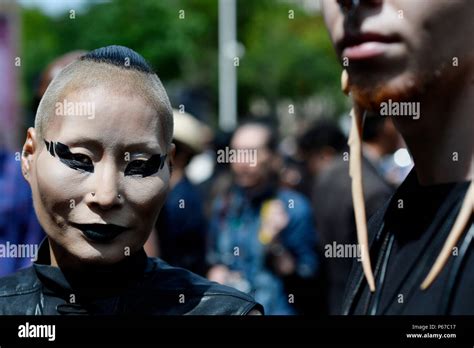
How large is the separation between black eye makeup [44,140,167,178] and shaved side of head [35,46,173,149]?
0.05 metres

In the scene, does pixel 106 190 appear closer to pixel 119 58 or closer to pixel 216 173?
pixel 119 58

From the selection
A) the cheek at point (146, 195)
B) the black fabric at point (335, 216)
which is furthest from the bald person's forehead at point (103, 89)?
the black fabric at point (335, 216)

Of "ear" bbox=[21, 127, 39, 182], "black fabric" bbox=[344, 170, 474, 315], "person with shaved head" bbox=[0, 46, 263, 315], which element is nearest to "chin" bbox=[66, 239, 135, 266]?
"person with shaved head" bbox=[0, 46, 263, 315]

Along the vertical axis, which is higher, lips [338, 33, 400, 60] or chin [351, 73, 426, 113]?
lips [338, 33, 400, 60]

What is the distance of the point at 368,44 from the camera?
1.77m

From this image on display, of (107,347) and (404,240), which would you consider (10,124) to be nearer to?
(107,347)

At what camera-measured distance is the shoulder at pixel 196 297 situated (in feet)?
7.26

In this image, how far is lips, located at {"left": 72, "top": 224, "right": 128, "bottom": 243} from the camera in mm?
2133

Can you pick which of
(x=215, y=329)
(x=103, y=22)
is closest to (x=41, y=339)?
(x=215, y=329)

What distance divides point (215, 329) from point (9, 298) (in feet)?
1.48

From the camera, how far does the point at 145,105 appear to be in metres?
2.15

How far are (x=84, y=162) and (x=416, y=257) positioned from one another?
0.71 m

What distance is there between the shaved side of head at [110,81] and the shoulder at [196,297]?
294 mm

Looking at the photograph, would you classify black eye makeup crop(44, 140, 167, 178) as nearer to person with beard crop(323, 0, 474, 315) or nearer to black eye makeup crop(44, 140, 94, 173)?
black eye makeup crop(44, 140, 94, 173)
